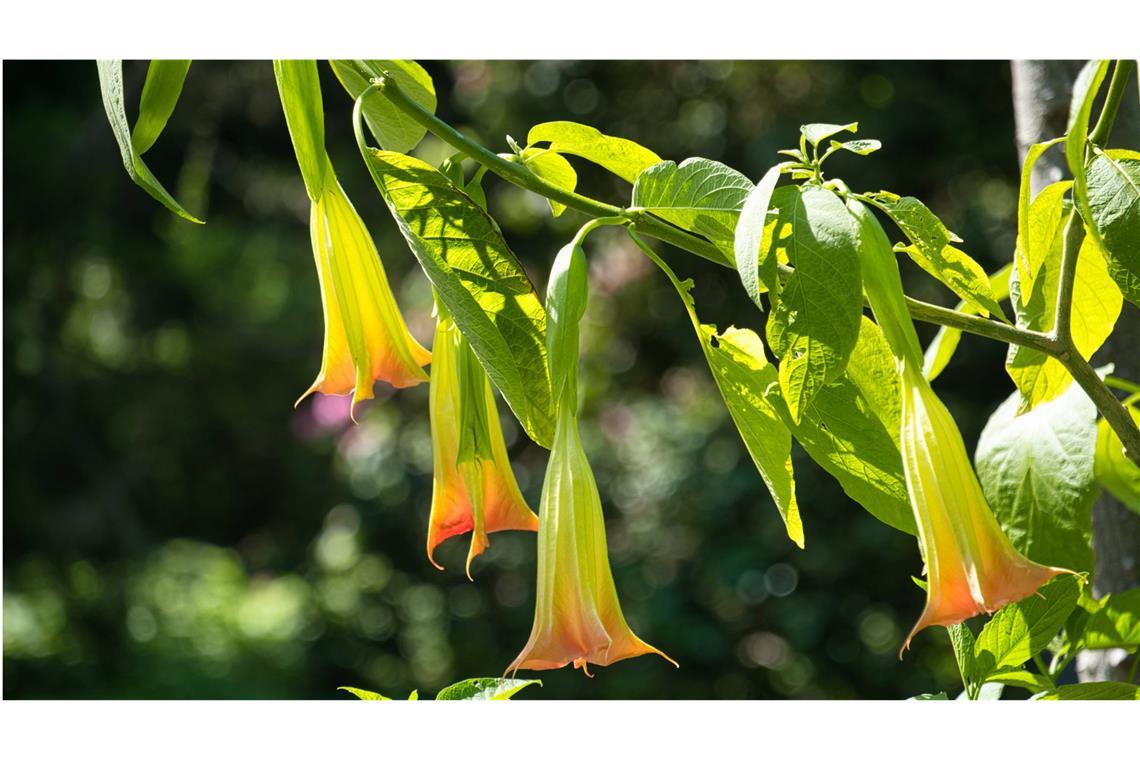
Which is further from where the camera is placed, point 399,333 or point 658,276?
point 658,276

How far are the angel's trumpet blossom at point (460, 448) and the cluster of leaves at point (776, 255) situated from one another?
0.04m

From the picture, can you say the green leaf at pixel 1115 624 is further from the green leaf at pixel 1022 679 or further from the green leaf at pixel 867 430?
the green leaf at pixel 867 430

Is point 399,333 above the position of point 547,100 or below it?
below

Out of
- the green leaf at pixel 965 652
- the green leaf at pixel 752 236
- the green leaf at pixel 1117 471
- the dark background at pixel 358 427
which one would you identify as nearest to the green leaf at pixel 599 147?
the green leaf at pixel 752 236

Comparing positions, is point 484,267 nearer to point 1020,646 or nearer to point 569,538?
point 569,538

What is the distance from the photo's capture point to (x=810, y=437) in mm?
385

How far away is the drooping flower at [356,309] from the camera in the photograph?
394mm

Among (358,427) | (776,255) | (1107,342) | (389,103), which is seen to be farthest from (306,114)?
(358,427)

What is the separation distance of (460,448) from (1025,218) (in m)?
0.22

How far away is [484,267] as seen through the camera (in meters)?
0.36

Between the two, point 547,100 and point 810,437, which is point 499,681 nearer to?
point 810,437

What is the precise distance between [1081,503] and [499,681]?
0.28 metres

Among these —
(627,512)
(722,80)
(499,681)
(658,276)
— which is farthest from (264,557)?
(499,681)

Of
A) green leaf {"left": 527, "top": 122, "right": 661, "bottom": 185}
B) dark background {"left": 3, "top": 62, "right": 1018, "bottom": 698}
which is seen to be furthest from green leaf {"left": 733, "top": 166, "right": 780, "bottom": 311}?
dark background {"left": 3, "top": 62, "right": 1018, "bottom": 698}
